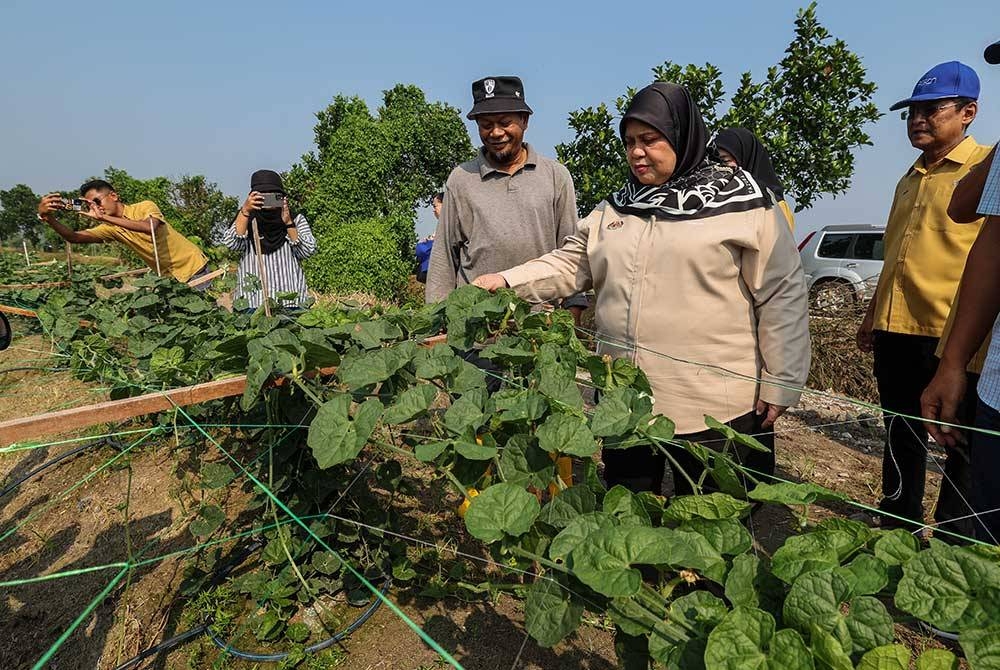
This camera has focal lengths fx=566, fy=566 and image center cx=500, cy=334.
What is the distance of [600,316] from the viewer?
1.82 meters

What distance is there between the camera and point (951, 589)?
0.63 m

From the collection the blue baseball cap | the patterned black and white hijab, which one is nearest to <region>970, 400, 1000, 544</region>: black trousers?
the patterned black and white hijab

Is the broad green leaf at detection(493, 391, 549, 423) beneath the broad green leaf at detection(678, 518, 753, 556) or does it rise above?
above

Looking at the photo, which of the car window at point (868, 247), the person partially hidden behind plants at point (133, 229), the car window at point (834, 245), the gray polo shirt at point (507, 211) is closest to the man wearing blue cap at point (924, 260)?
the gray polo shirt at point (507, 211)

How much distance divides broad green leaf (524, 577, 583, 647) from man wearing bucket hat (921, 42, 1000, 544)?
884 mm

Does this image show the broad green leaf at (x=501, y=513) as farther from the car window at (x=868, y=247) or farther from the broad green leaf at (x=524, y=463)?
the car window at (x=868, y=247)

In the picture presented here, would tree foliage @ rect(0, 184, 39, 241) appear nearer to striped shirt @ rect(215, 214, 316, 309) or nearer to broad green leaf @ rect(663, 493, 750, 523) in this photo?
striped shirt @ rect(215, 214, 316, 309)

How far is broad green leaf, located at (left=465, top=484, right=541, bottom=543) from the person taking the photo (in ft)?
2.83

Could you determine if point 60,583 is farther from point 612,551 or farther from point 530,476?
point 612,551

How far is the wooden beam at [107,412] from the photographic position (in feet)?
3.46

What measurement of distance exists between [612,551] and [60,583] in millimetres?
2612

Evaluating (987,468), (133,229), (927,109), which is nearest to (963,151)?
(927,109)

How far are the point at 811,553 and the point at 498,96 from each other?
2.05 meters

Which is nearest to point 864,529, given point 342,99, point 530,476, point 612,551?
point 612,551
